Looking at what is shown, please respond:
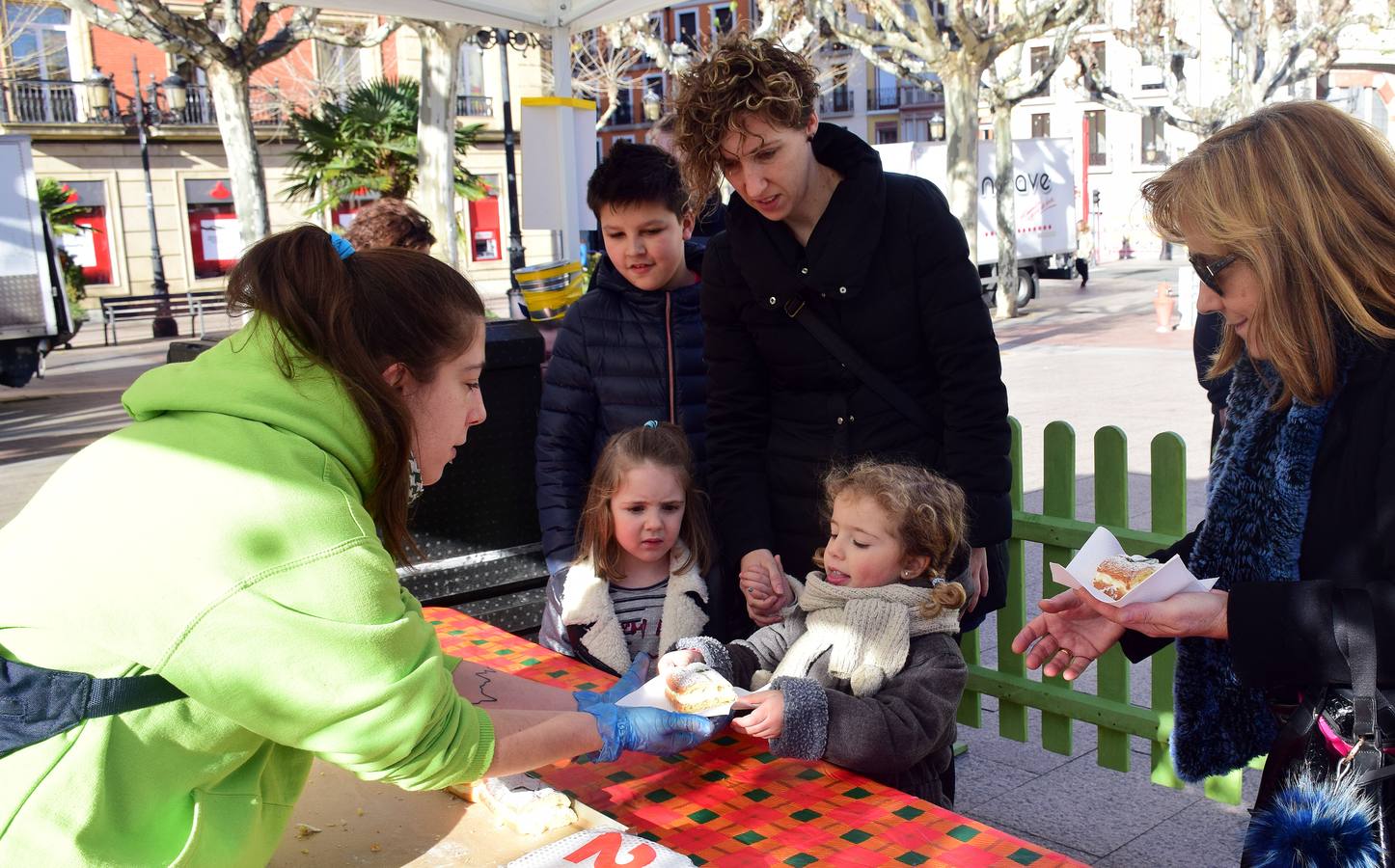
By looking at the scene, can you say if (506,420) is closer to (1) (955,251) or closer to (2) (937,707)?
(1) (955,251)

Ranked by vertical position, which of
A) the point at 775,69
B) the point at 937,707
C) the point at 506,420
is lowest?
the point at 937,707

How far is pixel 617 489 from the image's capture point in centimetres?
286

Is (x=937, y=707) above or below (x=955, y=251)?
below

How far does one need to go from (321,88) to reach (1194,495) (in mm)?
29142

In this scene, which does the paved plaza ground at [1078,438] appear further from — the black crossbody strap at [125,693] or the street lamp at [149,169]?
the street lamp at [149,169]

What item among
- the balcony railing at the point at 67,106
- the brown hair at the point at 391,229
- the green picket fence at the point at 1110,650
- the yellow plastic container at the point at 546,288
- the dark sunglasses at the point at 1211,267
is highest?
the balcony railing at the point at 67,106

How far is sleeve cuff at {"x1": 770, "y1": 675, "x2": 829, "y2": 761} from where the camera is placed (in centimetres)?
189

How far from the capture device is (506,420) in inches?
143

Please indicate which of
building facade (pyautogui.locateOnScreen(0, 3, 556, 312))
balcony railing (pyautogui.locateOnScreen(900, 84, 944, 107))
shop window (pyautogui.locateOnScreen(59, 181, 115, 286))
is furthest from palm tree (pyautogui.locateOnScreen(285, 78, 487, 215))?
balcony railing (pyautogui.locateOnScreen(900, 84, 944, 107))

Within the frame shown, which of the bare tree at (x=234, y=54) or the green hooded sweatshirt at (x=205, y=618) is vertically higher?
the bare tree at (x=234, y=54)

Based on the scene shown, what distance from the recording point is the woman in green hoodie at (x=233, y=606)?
128 centimetres

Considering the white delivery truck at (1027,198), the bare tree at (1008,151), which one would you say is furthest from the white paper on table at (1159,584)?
the white delivery truck at (1027,198)

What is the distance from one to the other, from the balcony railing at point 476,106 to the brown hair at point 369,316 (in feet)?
115

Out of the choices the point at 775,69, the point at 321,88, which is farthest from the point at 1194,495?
the point at 321,88
